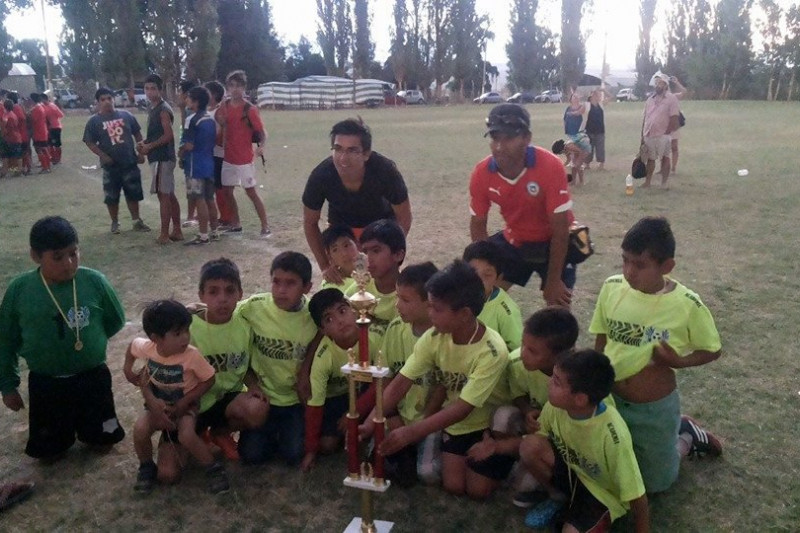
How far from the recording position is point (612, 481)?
9.64ft

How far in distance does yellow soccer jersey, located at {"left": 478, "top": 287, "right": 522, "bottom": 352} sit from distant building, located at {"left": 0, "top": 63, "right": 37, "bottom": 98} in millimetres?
57986

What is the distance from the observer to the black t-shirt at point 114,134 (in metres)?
8.86

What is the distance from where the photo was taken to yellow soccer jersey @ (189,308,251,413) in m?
3.78

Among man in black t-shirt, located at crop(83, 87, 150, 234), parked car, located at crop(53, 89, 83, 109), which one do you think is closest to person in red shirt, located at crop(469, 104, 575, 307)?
man in black t-shirt, located at crop(83, 87, 150, 234)

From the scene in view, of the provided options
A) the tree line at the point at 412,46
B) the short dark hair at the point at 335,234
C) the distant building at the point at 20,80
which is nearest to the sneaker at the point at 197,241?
the short dark hair at the point at 335,234

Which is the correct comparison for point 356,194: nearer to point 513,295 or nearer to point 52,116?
point 513,295

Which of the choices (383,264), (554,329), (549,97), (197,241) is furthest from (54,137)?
(549,97)

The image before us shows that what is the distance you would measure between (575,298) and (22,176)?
45.7ft

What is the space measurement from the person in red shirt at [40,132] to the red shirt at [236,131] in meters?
9.07

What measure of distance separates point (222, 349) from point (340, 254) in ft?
3.18

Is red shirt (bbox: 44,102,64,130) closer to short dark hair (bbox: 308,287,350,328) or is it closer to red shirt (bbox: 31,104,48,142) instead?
red shirt (bbox: 31,104,48,142)

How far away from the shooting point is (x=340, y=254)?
439cm

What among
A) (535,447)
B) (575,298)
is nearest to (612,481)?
(535,447)

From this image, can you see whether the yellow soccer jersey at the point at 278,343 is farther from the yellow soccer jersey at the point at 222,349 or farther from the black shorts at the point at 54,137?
the black shorts at the point at 54,137
